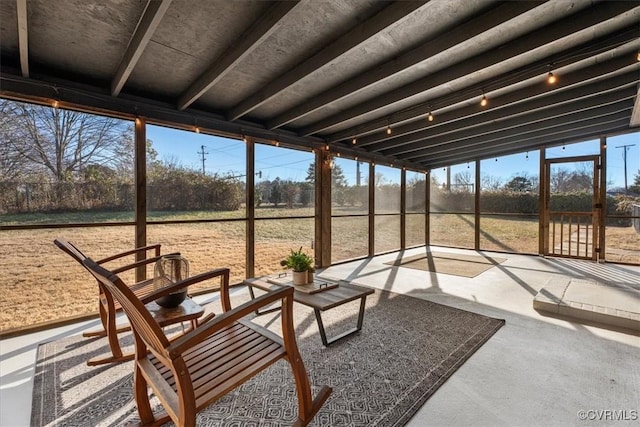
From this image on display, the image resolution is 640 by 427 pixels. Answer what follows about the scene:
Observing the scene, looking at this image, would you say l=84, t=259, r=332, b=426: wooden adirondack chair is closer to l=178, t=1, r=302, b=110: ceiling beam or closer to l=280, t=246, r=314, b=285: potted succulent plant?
l=280, t=246, r=314, b=285: potted succulent plant

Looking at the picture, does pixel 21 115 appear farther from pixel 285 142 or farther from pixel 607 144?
pixel 607 144

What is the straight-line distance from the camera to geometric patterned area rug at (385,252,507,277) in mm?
5285

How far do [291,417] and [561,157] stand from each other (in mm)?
7579

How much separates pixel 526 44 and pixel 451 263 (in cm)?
441

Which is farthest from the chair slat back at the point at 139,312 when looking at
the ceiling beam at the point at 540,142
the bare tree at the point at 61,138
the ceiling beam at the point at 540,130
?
the ceiling beam at the point at 540,142

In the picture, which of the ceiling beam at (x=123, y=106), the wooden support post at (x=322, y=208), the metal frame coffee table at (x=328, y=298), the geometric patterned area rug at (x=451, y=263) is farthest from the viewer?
the wooden support post at (x=322, y=208)

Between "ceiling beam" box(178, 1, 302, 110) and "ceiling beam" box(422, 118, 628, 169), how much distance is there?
20.2ft

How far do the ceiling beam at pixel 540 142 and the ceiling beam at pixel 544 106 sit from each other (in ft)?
4.74

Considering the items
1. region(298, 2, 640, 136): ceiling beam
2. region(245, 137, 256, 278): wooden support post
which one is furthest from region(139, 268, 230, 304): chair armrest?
region(298, 2, 640, 136): ceiling beam

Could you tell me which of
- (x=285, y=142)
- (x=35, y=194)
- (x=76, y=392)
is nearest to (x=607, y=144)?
(x=285, y=142)

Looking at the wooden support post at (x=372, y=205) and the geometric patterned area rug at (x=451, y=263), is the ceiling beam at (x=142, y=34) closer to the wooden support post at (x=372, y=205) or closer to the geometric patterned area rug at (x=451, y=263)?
the wooden support post at (x=372, y=205)

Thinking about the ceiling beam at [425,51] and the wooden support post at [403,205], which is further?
the wooden support post at [403,205]

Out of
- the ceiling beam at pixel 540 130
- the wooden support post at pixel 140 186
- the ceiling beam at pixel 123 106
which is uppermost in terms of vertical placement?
the ceiling beam at pixel 540 130

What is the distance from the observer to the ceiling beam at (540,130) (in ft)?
14.7
